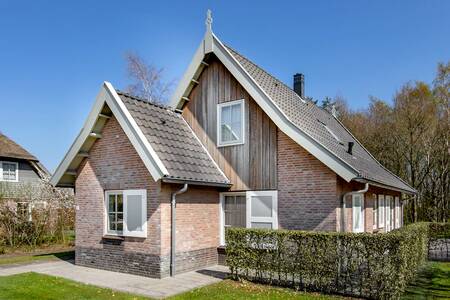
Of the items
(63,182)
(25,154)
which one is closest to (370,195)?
(63,182)

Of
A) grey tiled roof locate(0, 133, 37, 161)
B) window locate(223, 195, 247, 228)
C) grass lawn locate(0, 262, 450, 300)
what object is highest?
grey tiled roof locate(0, 133, 37, 161)

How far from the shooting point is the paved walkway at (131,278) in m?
9.73

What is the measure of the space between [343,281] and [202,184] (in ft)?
16.7

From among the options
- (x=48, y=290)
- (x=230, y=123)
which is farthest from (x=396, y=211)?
(x=48, y=290)

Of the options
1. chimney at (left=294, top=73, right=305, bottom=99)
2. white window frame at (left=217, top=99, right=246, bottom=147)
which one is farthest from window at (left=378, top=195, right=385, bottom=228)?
white window frame at (left=217, top=99, right=246, bottom=147)

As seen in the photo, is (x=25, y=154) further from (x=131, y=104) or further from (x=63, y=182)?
(x=131, y=104)

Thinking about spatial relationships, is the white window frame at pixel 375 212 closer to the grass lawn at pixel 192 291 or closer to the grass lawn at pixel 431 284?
the grass lawn at pixel 431 284

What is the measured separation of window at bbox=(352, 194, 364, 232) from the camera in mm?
13086

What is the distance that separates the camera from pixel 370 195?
1580 cm

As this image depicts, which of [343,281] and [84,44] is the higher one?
[84,44]

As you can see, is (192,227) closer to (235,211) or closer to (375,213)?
(235,211)

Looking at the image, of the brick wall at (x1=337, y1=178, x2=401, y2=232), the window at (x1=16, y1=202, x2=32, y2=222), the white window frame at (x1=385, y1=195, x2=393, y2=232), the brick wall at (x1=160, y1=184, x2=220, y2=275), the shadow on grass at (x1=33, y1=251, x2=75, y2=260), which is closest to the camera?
the brick wall at (x1=160, y1=184, x2=220, y2=275)

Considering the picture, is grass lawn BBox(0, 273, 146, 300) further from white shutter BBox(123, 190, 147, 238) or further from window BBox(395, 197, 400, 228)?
window BBox(395, 197, 400, 228)

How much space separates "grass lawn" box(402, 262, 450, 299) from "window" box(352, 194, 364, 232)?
7.93 feet
